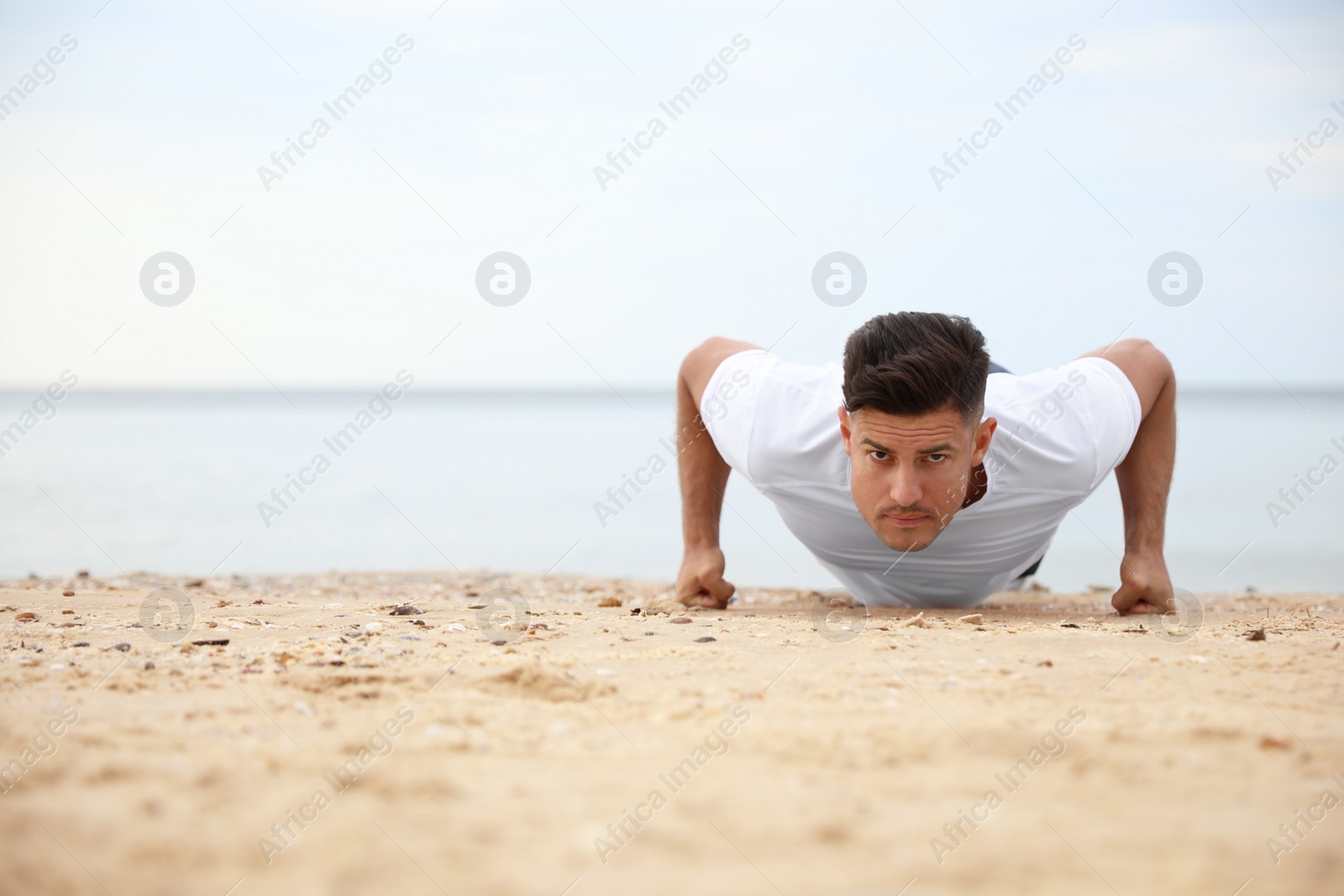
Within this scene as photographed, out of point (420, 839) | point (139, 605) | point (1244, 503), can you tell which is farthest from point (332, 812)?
point (1244, 503)

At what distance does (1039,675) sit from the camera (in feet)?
9.14

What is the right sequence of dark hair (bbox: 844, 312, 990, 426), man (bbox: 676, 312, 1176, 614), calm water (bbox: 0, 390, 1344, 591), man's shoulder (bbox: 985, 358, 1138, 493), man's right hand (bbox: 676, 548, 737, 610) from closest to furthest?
dark hair (bbox: 844, 312, 990, 426) < man (bbox: 676, 312, 1176, 614) < man's shoulder (bbox: 985, 358, 1138, 493) < man's right hand (bbox: 676, 548, 737, 610) < calm water (bbox: 0, 390, 1344, 591)

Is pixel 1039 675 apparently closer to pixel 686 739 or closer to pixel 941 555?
pixel 686 739

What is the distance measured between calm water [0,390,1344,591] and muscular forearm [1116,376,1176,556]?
272 centimetres

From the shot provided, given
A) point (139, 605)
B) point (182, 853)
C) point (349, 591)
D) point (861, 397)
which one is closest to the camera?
point (182, 853)

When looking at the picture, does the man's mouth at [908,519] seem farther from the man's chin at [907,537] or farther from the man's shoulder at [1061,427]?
the man's shoulder at [1061,427]

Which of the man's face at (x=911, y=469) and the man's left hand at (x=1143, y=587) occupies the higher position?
the man's left hand at (x=1143, y=587)

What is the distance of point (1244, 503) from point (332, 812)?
41.4 ft

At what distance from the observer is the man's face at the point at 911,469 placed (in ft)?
13.2

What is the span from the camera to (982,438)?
14.1ft

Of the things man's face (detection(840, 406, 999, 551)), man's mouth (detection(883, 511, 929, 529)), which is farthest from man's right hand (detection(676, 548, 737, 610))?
man's mouth (detection(883, 511, 929, 529))

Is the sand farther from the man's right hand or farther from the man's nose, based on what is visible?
the man's right hand

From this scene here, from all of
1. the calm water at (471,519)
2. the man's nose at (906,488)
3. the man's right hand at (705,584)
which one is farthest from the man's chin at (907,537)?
the calm water at (471,519)

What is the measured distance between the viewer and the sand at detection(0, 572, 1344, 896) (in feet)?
5.27
